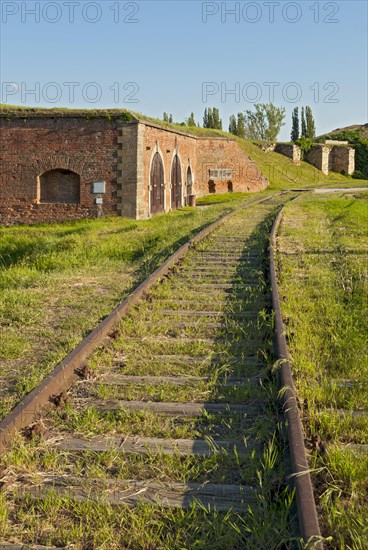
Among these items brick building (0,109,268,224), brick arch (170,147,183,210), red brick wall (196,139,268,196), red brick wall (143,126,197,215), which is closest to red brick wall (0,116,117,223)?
brick building (0,109,268,224)

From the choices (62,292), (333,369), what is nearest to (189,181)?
(62,292)

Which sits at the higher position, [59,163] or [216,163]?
[216,163]

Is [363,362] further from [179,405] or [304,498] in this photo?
[304,498]

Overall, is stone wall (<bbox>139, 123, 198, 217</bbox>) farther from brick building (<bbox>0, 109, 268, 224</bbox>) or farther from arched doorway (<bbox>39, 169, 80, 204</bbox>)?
arched doorway (<bbox>39, 169, 80, 204</bbox>)

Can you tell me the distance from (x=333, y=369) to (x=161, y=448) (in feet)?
5.67

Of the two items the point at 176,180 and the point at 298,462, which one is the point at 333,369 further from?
the point at 176,180

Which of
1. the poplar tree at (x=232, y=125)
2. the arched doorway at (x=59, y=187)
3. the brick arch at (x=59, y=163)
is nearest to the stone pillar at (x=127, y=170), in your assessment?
the brick arch at (x=59, y=163)

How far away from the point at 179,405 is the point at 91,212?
16805 millimetres

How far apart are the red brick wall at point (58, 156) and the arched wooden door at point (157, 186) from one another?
2.57m

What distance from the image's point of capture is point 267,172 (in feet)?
126

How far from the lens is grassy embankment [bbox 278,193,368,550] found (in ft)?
8.50

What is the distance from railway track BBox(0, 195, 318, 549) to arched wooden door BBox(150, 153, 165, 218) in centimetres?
1696

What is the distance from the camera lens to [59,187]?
66.5 ft

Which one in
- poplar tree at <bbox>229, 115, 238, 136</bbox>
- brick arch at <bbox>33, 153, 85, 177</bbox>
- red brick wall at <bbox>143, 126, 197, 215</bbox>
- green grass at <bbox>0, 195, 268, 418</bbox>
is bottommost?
green grass at <bbox>0, 195, 268, 418</bbox>
